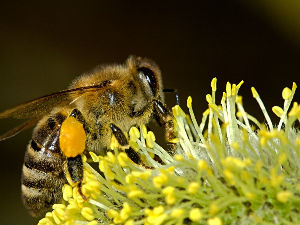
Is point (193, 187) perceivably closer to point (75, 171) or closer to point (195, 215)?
point (195, 215)

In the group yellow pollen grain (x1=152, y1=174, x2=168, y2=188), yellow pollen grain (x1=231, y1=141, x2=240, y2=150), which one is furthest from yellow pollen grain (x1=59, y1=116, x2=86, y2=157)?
yellow pollen grain (x1=231, y1=141, x2=240, y2=150)

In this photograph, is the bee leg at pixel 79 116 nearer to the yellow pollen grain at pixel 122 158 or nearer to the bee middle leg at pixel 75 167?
the bee middle leg at pixel 75 167

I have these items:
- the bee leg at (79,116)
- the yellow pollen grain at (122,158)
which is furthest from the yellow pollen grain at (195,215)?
the bee leg at (79,116)

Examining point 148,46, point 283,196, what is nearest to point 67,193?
point 283,196

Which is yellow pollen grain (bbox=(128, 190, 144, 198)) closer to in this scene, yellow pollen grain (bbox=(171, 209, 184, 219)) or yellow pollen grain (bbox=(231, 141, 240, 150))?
yellow pollen grain (bbox=(171, 209, 184, 219))

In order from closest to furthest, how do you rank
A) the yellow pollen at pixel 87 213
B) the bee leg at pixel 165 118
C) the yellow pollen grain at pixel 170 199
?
1. the yellow pollen grain at pixel 170 199
2. the yellow pollen at pixel 87 213
3. the bee leg at pixel 165 118

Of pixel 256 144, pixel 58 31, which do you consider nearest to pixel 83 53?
pixel 58 31
